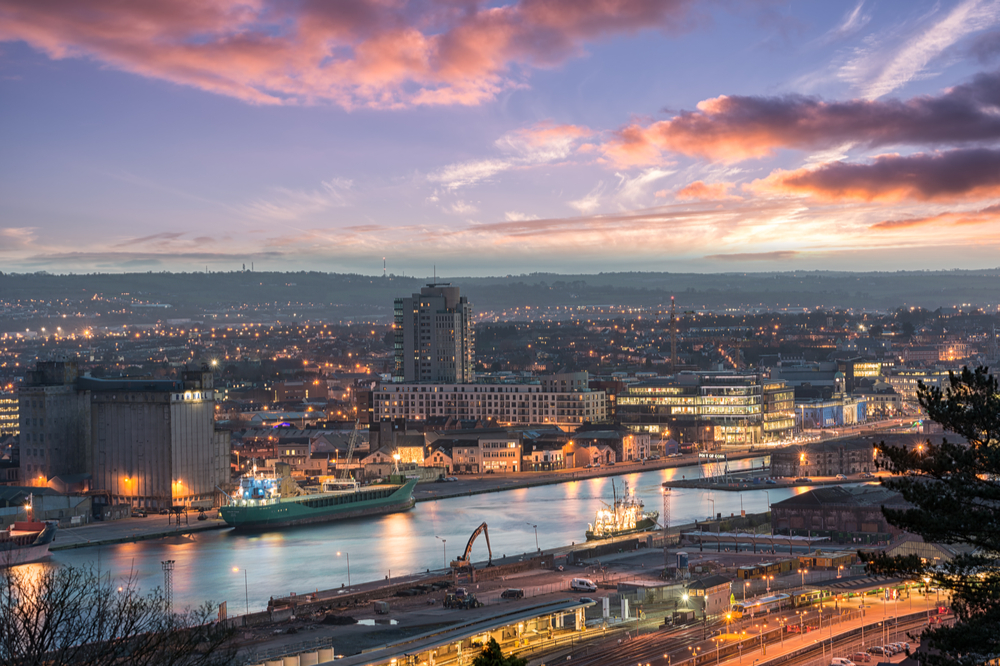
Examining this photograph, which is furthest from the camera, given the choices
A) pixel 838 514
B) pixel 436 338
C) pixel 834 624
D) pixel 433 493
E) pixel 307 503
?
pixel 436 338

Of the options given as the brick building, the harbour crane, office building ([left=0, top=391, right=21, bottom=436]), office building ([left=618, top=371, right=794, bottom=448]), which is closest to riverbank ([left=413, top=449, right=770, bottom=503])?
the harbour crane

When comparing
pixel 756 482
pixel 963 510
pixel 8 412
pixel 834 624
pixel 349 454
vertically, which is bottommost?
pixel 834 624

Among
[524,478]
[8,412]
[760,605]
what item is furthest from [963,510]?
[8,412]

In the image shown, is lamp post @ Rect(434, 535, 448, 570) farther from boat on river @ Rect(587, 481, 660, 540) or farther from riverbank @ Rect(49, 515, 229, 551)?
riverbank @ Rect(49, 515, 229, 551)

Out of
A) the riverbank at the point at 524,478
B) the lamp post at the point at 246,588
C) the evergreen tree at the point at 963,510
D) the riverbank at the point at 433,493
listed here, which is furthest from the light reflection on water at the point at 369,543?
the evergreen tree at the point at 963,510

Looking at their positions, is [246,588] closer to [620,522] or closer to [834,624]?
[620,522]

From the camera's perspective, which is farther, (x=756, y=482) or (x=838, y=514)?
(x=756, y=482)

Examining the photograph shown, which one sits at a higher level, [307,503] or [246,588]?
[307,503]
